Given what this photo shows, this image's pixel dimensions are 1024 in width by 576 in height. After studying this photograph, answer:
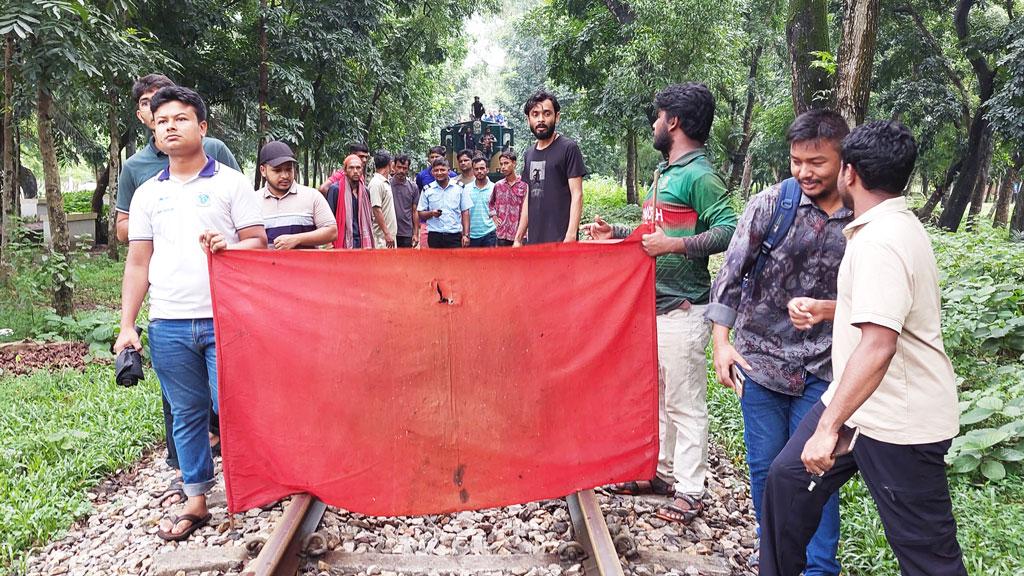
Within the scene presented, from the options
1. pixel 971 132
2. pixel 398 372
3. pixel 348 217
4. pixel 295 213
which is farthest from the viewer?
pixel 971 132

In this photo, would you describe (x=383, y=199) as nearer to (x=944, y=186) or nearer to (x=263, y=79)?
(x=263, y=79)

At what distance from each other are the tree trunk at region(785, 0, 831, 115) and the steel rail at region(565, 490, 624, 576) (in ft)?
16.2

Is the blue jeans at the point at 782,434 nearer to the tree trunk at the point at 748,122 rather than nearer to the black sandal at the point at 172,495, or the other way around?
the black sandal at the point at 172,495

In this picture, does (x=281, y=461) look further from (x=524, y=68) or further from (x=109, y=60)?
(x=524, y=68)

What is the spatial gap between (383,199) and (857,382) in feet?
23.4

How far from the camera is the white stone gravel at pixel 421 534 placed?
3219 mm

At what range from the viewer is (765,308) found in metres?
2.77

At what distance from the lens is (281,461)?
3166mm

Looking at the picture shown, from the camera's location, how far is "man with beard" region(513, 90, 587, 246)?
511 centimetres

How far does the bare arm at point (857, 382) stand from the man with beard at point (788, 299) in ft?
1.37

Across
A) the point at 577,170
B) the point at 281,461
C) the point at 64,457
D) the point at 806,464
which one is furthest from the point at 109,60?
the point at 806,464

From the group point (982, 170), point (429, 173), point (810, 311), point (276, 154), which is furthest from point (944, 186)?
point (810, 311)

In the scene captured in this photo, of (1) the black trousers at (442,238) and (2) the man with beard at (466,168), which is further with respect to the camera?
(2) the man with beard at (466,168)

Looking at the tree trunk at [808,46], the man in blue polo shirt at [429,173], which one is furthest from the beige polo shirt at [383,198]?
the tree trunk at [808,46]
